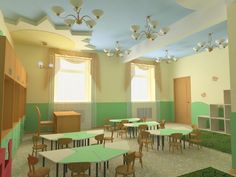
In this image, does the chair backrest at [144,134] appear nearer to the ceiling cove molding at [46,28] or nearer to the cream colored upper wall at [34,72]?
the ceiling cove molding at [46,28]

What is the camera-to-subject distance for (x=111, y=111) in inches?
387

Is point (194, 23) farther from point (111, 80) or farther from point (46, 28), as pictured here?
point (111, 80)

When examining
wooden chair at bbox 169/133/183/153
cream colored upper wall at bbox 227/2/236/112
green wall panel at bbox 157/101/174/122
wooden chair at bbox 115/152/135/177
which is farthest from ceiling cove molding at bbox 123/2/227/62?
green wall panel at bbox 157/101/174/122

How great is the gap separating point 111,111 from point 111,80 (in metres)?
1.71

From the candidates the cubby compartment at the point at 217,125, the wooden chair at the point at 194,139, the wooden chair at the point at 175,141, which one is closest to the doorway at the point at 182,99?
the cubby compartment at the point at 217,125

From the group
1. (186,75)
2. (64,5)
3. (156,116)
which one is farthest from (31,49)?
(186,75)

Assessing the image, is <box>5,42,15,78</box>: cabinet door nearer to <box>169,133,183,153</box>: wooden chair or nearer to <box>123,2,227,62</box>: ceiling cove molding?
<box>169,133,183,153</box>: wooden chair

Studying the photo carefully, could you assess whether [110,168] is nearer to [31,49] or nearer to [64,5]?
[64,5]

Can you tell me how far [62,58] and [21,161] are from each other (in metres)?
5.44

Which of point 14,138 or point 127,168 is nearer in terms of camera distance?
point 127,168

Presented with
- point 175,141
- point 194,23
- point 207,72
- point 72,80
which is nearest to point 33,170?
point 175,141

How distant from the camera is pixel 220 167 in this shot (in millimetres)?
4059

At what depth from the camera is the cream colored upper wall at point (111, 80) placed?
966 cm

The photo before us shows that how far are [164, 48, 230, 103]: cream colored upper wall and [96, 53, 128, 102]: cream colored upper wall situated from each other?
3.75 meters
